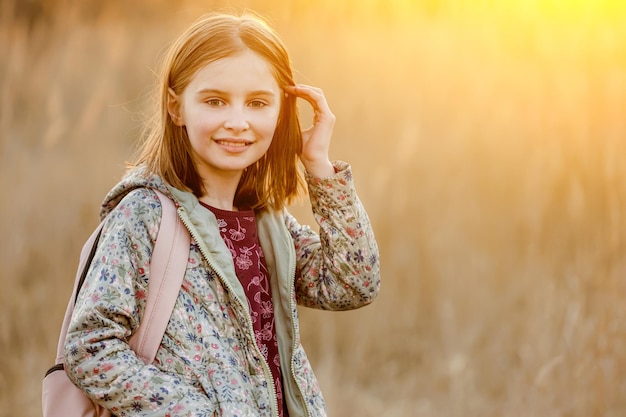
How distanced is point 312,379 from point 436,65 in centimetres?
265

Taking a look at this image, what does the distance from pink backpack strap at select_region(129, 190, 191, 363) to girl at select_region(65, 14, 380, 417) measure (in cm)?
2

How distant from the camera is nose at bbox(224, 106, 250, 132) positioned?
1657mm

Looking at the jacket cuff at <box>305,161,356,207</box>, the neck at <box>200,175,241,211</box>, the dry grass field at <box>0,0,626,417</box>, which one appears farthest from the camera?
the dry grass field at <box>0,0,626,417</box>

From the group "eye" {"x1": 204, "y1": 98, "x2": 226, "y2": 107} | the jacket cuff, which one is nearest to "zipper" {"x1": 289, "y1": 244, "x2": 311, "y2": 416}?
the jacket cuff

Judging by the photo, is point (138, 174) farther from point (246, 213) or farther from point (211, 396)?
point (211, 396)

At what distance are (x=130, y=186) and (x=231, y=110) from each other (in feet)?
0.81

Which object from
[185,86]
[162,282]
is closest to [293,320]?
[162,282]

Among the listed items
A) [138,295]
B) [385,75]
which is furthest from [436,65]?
[138,295]

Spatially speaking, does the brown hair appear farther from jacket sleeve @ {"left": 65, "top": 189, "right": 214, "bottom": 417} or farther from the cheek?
jacket sleeve @ {"left": 65, "top": 189, "right": 214, "bottom": 417}

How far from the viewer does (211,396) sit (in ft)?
5.02

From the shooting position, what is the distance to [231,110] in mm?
1668

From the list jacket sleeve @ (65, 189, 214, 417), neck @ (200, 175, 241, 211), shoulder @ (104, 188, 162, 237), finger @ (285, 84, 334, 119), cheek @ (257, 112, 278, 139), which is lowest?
jacket sleeve @ (65, 189, 214, 417)

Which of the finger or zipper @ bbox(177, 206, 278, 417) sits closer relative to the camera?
zipper @ bbox(177, 206, 278, 417)

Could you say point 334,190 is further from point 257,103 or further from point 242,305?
point 242,305
